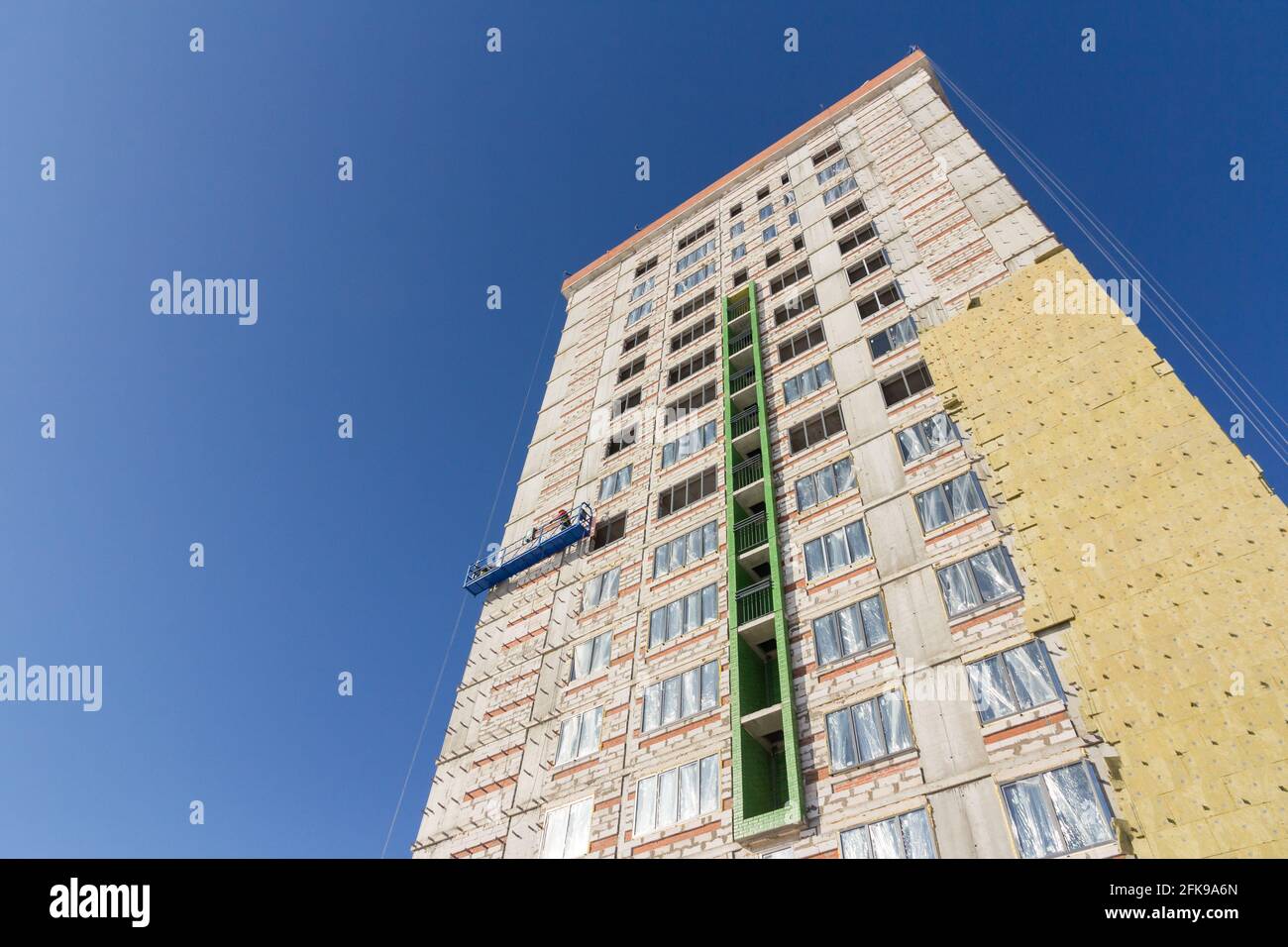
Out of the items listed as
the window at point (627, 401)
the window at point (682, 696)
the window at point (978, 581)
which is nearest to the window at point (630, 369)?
the window at point (627, 401)

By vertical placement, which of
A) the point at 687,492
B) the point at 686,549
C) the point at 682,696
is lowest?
the point at 682,696

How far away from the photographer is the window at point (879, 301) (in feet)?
110

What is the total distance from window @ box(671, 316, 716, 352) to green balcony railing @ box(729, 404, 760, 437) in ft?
30.6

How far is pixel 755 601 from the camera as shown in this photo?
26188mm

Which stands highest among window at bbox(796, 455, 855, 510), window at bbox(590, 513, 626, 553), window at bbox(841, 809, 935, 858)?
window at bbox(590, 513, 626, 553)

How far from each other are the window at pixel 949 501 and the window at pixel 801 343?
12.4 metres

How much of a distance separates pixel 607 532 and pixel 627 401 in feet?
33.6

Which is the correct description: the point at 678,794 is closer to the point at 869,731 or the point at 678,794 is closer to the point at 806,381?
the point at 869,731

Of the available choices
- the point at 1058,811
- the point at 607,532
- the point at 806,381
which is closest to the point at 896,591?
the point at 1058,811

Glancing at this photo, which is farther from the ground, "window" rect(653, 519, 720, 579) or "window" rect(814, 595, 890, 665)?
"window" rect(653, 519, 720, 579)

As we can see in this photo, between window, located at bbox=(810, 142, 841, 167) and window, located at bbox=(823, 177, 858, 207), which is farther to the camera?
window, located at bbox=(810, 142, 841, 167)

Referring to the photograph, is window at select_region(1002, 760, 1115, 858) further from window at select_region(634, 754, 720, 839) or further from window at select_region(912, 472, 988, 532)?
window at select_region(912, 472, 988, 532)

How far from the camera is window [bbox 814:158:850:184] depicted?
46031 millimetres

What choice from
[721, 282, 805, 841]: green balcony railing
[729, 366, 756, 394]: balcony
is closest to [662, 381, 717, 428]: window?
[729, 366, 756, 394]: balcony
